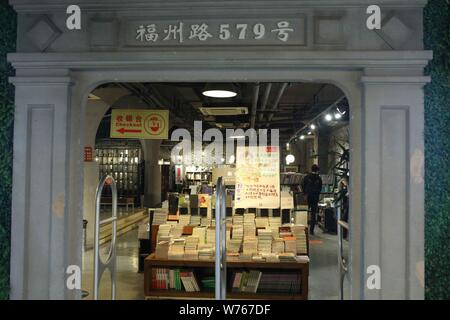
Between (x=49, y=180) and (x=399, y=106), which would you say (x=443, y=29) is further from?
(x=49, y=180)

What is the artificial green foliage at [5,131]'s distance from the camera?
3.16 m

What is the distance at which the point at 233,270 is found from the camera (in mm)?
5051

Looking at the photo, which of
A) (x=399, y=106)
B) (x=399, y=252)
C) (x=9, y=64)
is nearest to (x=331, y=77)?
(x=399, y=106)

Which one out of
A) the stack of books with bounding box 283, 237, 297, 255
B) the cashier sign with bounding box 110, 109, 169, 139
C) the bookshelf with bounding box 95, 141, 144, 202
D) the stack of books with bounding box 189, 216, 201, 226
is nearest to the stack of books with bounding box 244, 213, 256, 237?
the stack of books with bounding box 283, 237, 297, 255

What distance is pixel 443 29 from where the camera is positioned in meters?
3.01

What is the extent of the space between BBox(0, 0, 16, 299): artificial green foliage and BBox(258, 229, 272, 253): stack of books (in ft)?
9.87

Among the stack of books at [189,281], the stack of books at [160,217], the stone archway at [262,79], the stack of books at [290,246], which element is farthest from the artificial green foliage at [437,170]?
the stack of books at [160,217]

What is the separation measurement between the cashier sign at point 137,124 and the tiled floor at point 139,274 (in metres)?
2.41

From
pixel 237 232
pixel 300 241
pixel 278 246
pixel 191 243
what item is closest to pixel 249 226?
pixel 237 232

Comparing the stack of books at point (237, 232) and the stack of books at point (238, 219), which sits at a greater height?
the stack of books at point (238, 219)

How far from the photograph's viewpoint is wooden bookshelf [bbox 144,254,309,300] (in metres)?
4.92

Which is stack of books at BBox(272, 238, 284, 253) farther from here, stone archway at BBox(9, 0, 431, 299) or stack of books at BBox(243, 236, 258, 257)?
stone archway at BBox(9, 0, 431, 299)

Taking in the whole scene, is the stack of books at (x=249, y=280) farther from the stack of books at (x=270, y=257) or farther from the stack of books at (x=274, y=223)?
the stack of books at (x=274, y=223)

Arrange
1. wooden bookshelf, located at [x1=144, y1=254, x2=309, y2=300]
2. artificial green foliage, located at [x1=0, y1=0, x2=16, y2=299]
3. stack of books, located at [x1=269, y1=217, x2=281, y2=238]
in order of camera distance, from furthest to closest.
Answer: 1. stack of books, located at [x1=269, y1=217, x2=281, y2=238]
2. wooden bookshelf, located at [x1=144, y1=254, x2=309, y2=300]
3. artificial green foliage, located at [x1=0, y1=0, x2=16, y2=299]
